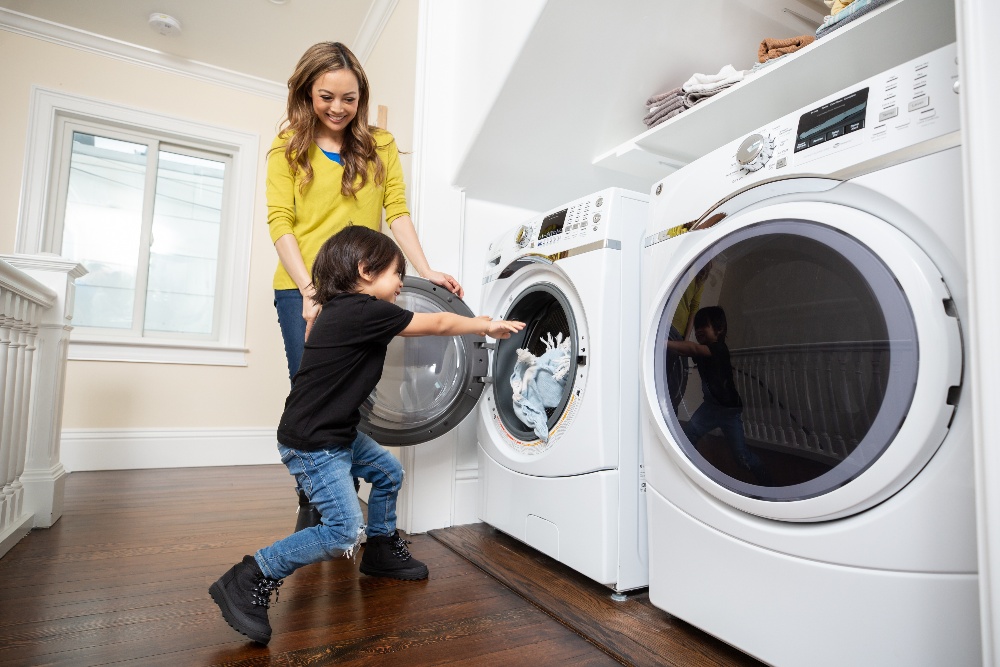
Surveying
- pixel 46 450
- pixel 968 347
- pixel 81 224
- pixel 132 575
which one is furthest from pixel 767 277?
pixel 81 224

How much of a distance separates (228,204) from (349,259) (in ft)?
8.46

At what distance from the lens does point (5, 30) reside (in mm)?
2936

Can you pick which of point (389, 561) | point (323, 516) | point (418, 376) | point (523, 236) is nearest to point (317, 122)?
point (523, 236)

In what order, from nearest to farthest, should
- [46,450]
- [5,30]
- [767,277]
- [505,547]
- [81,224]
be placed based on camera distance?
[767,277], [505,547], [46,450], [5,30], [81,224]

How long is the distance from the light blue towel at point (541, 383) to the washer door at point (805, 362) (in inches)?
14.4

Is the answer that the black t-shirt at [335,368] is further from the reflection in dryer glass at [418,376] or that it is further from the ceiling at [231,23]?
the ceiling at [231,23]

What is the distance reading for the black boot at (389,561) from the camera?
54.7 inches

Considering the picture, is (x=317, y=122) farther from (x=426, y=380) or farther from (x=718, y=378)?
(x=718, y=378)

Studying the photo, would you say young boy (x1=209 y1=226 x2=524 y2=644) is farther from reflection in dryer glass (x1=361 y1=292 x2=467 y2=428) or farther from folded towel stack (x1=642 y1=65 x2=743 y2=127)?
folded towel stack (x1=642 y1=65 x2=743 y2=127)

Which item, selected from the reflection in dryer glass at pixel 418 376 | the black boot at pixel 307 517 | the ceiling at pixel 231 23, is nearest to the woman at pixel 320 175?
the reflection in dryer glass at pixel 418 376

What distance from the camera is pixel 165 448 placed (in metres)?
3.06

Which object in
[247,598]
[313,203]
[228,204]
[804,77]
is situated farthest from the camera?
[228,204]

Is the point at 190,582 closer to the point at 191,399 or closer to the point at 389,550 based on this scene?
the point at 389,550

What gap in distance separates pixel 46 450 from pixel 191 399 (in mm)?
1378
